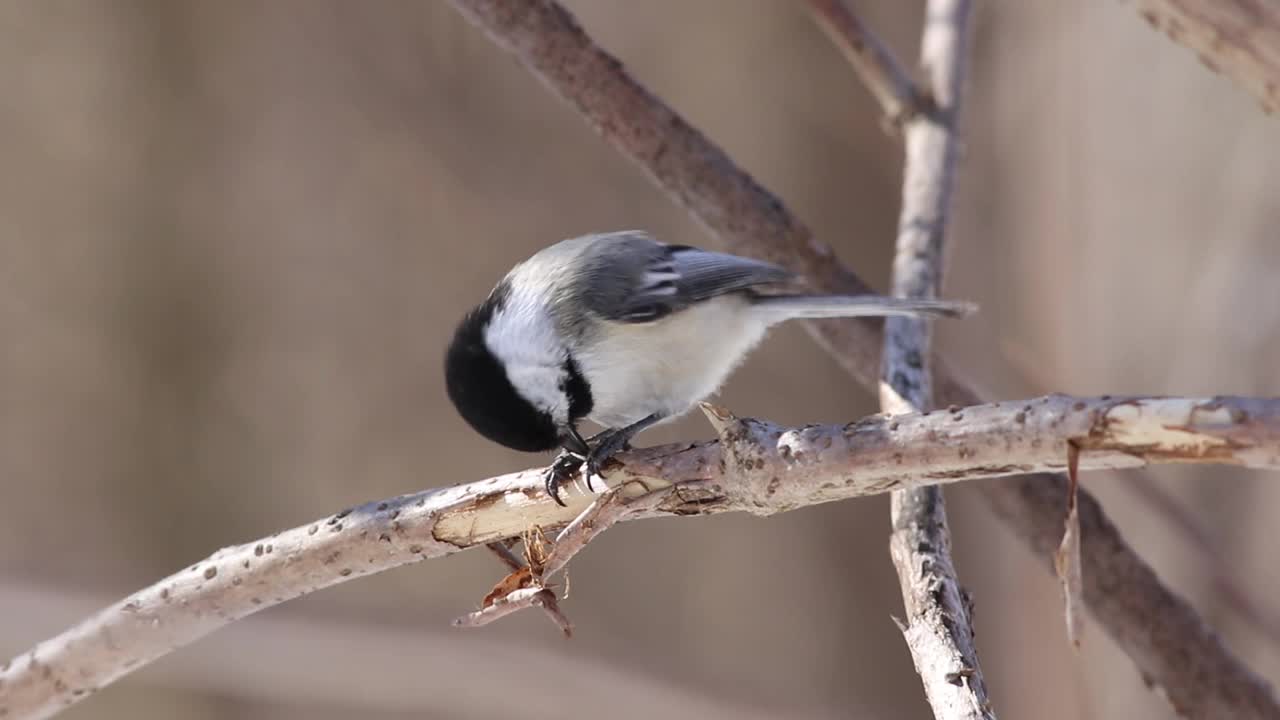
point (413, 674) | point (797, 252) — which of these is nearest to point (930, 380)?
point (797, 252)

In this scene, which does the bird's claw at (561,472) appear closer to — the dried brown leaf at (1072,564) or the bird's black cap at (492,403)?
the bird's black cap at (492,403)

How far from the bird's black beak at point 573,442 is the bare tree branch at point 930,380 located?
411 millimetres

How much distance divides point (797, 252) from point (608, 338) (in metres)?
0.56

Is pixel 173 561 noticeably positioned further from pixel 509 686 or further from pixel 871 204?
pixel 871 204

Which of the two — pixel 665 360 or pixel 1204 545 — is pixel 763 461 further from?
pixel 1204 545

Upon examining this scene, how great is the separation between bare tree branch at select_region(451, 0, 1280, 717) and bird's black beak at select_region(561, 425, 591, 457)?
58cm

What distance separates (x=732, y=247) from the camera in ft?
6.32

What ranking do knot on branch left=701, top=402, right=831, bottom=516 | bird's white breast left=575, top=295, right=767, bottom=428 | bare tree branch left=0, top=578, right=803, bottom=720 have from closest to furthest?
knot on branch left=701, top=402, right=831, bottom=516
bird's white breast left=575, top=295, right=767, bottom=428
bare tree branch left=0, top=578, right=803, bottom=720

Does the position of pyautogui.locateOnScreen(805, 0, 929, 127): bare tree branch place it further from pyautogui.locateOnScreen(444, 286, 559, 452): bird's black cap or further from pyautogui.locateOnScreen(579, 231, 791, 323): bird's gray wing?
pyautogui.locateOnScreen(444, 286, 559, 452): bird's black cap

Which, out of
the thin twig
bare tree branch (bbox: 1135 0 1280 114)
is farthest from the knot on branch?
the thin twig

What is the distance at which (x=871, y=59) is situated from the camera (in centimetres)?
204

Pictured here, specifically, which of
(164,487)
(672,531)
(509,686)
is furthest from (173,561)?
(672,531)

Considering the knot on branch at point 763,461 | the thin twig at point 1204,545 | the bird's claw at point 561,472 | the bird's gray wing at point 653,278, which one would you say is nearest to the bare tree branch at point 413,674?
the thin twig at point 1204,545

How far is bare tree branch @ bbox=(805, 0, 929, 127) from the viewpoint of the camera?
2.02 metres
